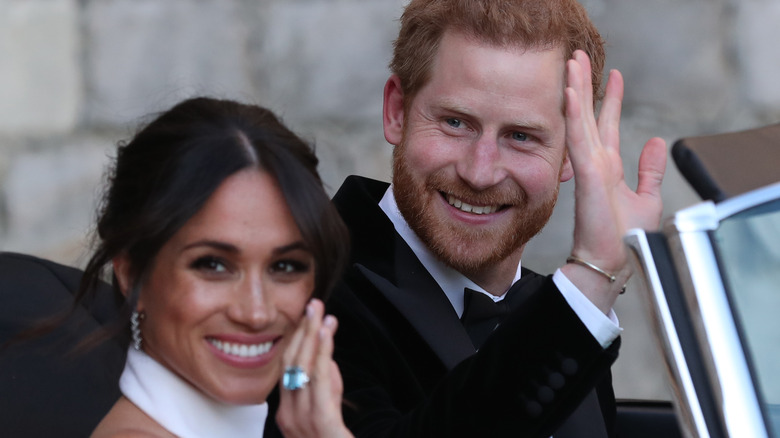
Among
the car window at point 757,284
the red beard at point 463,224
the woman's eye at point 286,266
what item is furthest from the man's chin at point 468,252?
the car window at point 757,284

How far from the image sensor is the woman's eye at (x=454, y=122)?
269 cm

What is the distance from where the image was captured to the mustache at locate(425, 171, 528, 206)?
8.69ft

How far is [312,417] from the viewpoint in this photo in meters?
1.94

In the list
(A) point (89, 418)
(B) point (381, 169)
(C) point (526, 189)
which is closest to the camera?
(A) point (89, 418)

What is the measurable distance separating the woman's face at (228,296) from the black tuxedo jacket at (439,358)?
1.09 feet

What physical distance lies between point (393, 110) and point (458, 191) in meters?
0.38

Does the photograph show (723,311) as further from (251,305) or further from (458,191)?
(458,191)

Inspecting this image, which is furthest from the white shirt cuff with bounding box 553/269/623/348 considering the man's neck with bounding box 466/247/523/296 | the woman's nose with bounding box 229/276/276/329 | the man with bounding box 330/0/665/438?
the man's neck with bounding box 466/247/523/296

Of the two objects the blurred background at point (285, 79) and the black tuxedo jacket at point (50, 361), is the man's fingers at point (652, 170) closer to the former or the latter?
the black tuxedo jacket at point (50, 361)

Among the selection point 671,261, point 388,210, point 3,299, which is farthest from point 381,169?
point 671,261

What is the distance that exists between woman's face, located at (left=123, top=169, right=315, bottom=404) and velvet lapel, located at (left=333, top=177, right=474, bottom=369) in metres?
0.51

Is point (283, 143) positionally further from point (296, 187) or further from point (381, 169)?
point (381, 169)

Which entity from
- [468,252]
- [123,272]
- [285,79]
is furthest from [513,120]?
[285,79]

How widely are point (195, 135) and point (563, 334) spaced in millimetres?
762
